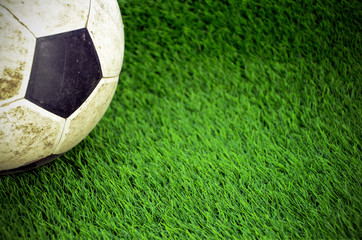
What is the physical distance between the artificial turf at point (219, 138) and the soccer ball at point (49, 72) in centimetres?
33

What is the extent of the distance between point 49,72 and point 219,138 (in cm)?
114

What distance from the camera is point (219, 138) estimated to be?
6.77ft

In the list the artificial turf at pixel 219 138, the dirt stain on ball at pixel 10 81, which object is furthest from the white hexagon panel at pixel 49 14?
the artificial turf at pixel 219 138

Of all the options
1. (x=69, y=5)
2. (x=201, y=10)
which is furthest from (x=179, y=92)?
(x=69, y=5)

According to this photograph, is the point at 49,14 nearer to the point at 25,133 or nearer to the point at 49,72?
the point at 49,72

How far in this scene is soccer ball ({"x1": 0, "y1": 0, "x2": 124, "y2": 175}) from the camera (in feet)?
4.06

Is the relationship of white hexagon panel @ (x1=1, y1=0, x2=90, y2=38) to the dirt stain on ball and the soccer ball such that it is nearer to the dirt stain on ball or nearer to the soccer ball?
the soccer ball

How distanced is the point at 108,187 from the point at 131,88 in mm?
997

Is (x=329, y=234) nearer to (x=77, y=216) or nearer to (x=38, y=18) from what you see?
(x=77, y=216)

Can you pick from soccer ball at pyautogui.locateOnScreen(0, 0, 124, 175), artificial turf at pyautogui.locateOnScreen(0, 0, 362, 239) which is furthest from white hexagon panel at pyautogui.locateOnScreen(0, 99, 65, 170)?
artificial turf at pyautogui.locateOnScreen(0, 0, 362, 239)

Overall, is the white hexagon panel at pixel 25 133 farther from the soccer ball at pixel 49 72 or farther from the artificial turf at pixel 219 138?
the artificial turf at pixel 219 138

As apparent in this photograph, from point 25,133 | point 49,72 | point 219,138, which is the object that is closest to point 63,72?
point 49,72

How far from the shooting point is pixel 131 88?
2.49 metres

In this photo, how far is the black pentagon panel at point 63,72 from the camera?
1278mm
